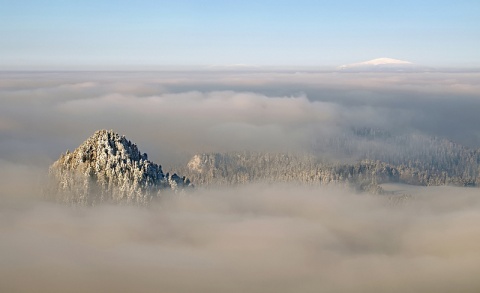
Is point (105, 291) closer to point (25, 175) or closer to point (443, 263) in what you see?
point (443, 263)

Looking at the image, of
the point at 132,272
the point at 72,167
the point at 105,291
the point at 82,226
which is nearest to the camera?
the point at 105,291

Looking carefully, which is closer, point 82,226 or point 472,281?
point 472,281

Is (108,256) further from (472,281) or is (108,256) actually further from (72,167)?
(472,281)

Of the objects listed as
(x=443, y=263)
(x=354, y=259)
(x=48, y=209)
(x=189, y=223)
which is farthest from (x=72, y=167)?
(x=443, y=263)

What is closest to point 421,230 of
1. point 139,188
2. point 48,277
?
point 139,188

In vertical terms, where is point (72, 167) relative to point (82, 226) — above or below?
above

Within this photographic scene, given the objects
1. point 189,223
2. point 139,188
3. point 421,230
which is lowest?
point 421,230

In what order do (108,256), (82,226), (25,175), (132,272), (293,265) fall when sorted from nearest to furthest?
1. (132,272)
2. (108,256)
3. (293,265)
4. (82,226)
5. (25,175)
